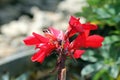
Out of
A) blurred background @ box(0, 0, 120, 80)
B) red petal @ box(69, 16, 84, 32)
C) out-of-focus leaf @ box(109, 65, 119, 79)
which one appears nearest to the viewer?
red petal @ box(69, 16, 84, 32)

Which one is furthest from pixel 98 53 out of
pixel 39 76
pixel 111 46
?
pixel 39 76

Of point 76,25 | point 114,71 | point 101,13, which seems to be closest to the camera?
point 76,25

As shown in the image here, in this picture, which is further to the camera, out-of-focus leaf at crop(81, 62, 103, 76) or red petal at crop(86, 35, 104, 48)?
out-of-focus leaf at crop(81, 62, 103, 76)

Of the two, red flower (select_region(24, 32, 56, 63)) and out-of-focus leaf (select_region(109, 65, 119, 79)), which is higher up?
red flower (select_region(24, 32, 56, 63))

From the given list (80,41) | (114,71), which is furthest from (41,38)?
(114,71)

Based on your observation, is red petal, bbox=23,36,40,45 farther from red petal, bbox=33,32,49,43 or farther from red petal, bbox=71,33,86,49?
red petal, bbox=71,33,86,49

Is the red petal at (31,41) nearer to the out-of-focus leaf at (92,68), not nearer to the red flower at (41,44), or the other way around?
the red flower at (41,44)

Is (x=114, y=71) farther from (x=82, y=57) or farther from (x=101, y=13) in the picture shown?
(x=101, y=13)

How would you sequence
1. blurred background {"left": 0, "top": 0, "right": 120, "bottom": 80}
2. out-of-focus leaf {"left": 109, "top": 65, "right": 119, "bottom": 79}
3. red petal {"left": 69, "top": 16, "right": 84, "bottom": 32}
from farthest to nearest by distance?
blurred background {"left": 0, "top": 0, "right": 120, "bottom": 80}, out-of-focus leaf {"left": 109, "top": 65, "right": 119, "bottom": 79}, red petal {"left": 69, "top": 16, "right": 84, "bottom": 32}

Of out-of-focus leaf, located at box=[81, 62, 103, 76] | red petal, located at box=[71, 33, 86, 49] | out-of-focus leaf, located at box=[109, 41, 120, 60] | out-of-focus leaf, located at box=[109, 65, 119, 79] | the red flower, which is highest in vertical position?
the red flower

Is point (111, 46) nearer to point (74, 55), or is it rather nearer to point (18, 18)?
point (74, 55)

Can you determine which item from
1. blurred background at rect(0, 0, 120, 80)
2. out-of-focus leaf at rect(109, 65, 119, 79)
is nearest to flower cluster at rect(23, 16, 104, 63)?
blurred background at rect(0, 0, 120, 80)
